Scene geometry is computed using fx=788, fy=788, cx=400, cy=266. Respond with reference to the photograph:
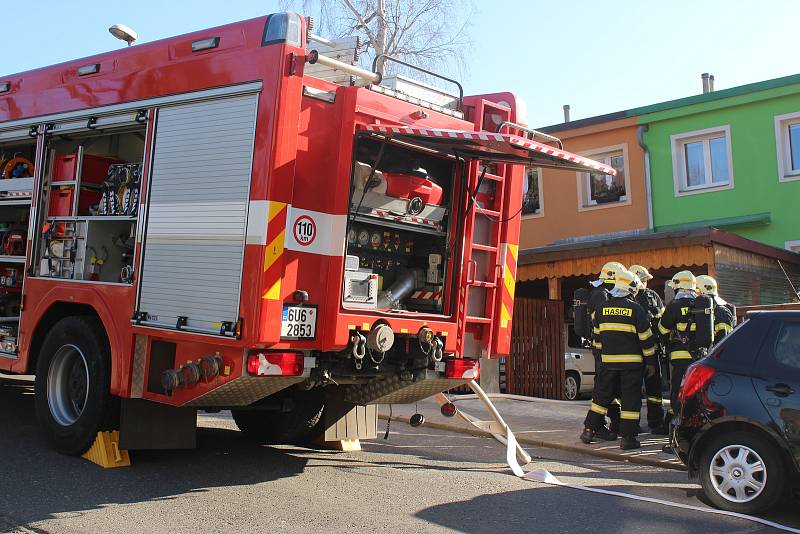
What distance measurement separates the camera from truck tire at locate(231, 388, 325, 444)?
24.1 feet

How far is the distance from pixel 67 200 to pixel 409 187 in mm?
3288

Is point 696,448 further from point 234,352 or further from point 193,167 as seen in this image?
point 193,167

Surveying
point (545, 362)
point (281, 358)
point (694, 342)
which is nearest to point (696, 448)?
point (694, 342)

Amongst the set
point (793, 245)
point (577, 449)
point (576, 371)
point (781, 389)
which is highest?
point (793, 245)

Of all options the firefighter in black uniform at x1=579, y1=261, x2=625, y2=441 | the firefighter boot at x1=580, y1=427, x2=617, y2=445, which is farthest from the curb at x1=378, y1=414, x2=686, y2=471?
the firefighter in black uniform at x1=579, y1=261, x2=625, y2=441

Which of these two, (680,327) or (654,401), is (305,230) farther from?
(654,401)

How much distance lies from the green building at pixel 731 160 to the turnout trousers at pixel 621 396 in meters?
9.51

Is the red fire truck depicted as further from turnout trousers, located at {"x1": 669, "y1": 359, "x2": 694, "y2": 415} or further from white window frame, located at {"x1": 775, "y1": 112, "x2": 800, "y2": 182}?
white window frame, located at {"x1": 775, "y1": 112, "x2": 800, "y2": 182}

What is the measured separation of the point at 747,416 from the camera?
19.2 ft

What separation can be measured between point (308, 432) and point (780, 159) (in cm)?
1306

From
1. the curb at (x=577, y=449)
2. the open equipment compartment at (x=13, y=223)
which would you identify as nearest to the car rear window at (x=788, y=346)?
the curb at (x=577, y=449)

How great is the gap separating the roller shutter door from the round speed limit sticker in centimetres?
38

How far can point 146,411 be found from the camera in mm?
6340

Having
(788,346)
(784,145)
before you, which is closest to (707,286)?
(788,346)
